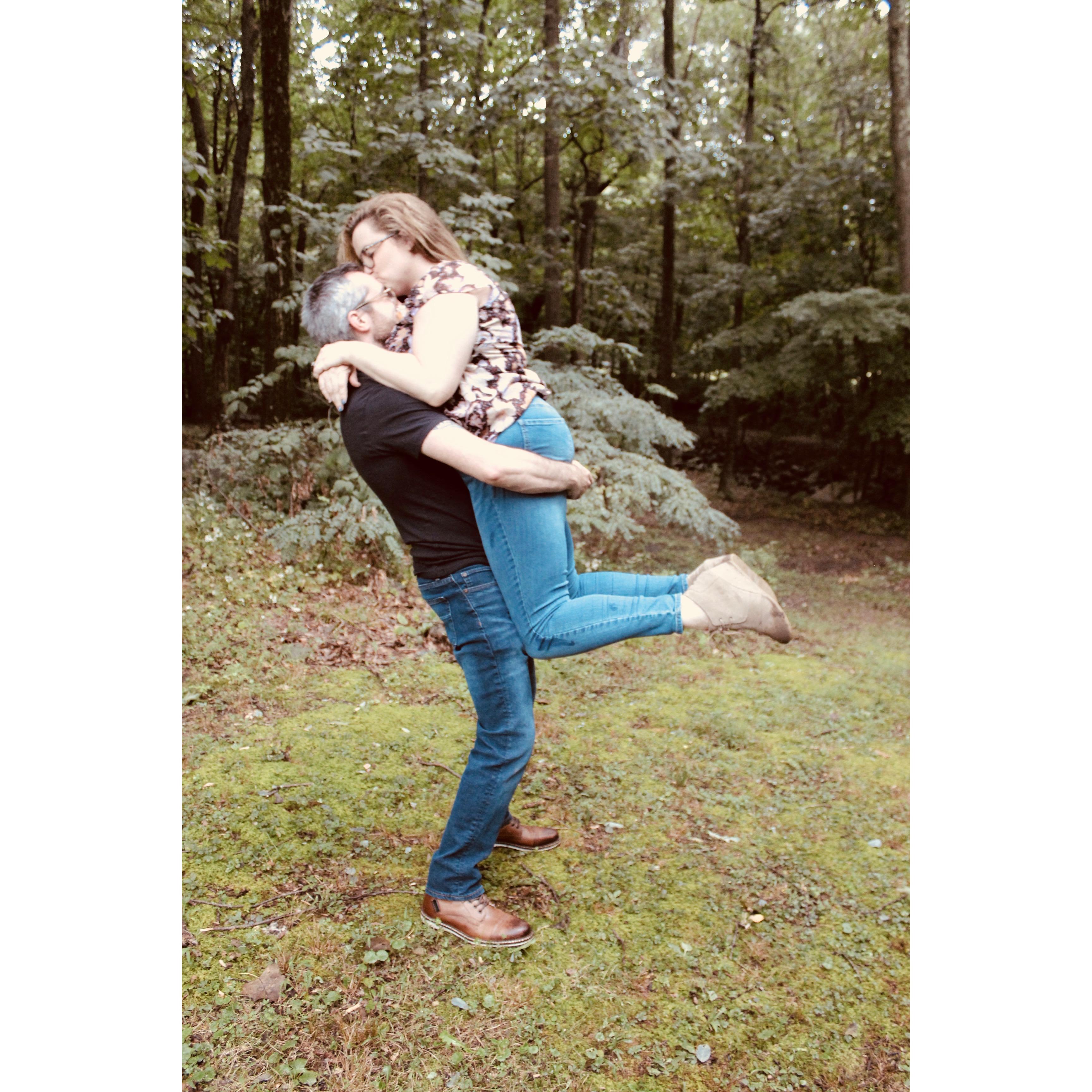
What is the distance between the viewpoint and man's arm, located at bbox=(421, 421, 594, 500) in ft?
6.49

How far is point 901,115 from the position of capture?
10.2 m

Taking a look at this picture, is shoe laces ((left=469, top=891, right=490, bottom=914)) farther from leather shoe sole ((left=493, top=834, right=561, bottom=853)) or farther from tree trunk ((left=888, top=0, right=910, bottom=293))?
tree trunk ((left=888, top=0, right=910, bottom=293))

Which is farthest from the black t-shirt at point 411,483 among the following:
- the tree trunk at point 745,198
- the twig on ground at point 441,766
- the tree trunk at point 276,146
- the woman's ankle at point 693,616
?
the tree trunk at point 745,198

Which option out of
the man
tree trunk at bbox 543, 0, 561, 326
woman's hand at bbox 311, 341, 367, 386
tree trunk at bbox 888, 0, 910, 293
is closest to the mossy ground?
the man

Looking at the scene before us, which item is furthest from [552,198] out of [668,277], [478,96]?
[668,277]

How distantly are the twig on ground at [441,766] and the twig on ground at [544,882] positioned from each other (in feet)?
2.14

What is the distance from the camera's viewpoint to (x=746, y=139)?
12406mm

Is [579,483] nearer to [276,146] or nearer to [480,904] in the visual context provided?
[480,904]

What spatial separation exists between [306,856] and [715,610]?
1.65 meters

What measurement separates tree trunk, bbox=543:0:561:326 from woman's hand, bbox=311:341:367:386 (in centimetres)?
639

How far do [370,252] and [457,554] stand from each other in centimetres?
85
